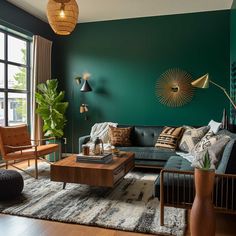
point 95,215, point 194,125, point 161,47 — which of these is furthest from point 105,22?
point 95,215

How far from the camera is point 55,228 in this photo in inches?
92.9

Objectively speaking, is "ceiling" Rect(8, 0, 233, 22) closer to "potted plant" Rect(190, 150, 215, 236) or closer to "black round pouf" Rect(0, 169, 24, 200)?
"black round pouf" Rect(0, 169, 24, 200)

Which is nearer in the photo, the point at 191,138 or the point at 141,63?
the point at 191,138

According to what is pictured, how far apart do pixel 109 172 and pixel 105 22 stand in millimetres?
3727

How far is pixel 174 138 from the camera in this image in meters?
4.37

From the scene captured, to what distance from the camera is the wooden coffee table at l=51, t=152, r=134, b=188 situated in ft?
9.62

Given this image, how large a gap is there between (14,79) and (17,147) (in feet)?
5.66

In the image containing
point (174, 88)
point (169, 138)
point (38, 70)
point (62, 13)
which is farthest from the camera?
point (38, 70)

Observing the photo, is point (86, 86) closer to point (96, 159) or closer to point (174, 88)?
point (174, 88)

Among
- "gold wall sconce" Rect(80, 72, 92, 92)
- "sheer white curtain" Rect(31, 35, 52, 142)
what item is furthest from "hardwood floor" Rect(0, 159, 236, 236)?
"gold wall sconce" Rect(80, 72, 92, 92)

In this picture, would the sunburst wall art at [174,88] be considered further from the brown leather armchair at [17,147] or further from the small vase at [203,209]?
the small vase at [203,209]

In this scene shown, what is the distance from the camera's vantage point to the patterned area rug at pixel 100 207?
2426 mm

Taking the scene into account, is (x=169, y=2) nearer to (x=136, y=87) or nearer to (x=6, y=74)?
(x=136, y=87)

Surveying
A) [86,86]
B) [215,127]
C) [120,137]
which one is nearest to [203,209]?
[215,127]
